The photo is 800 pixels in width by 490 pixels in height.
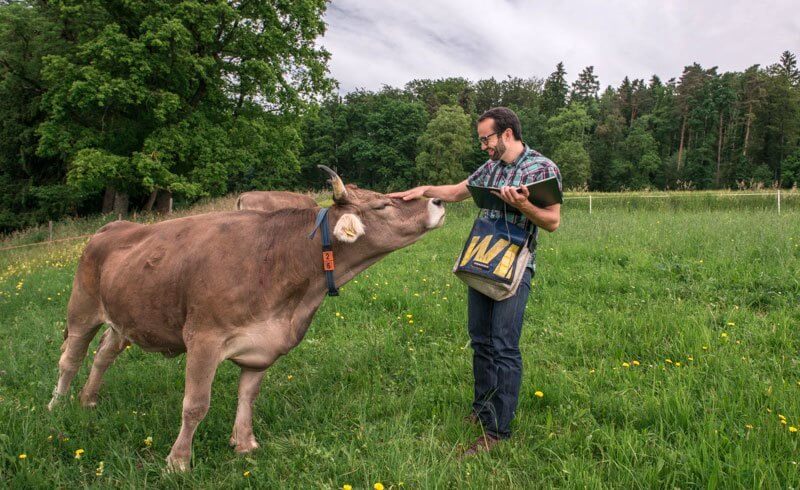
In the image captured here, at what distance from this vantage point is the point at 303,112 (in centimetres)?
2434

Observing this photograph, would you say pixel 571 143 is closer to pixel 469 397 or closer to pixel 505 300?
pixel 469 397

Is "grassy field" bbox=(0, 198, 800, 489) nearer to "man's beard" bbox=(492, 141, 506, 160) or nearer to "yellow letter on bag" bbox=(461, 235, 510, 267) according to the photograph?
"yellow letter on bag" bbox=(461, 235, 510, 267)

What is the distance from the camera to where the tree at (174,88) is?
18.8 metres

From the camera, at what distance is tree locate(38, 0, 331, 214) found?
18.8m

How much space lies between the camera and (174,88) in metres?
21.4

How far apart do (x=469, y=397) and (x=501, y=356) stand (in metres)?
0.74

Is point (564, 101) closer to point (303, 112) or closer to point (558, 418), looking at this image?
point (303, 112)

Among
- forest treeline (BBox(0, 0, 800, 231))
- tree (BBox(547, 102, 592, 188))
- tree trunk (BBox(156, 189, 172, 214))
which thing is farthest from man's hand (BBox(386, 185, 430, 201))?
tree (BBox(547, 102, 592, 188))

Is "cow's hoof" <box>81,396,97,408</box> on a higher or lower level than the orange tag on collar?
lower

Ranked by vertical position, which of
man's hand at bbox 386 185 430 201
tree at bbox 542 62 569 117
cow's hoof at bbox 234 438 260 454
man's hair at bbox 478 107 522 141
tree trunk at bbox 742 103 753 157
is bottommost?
cow's hoof at bbox 234 438 260 454

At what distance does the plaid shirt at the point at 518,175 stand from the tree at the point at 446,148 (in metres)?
49.3

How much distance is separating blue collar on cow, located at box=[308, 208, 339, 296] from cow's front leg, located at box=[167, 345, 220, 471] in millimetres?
860

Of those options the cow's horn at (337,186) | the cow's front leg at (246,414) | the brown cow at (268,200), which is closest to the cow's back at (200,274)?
the cow's horn at (337,186)

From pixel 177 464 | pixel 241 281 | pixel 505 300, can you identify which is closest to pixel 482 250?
pixel 505 300
